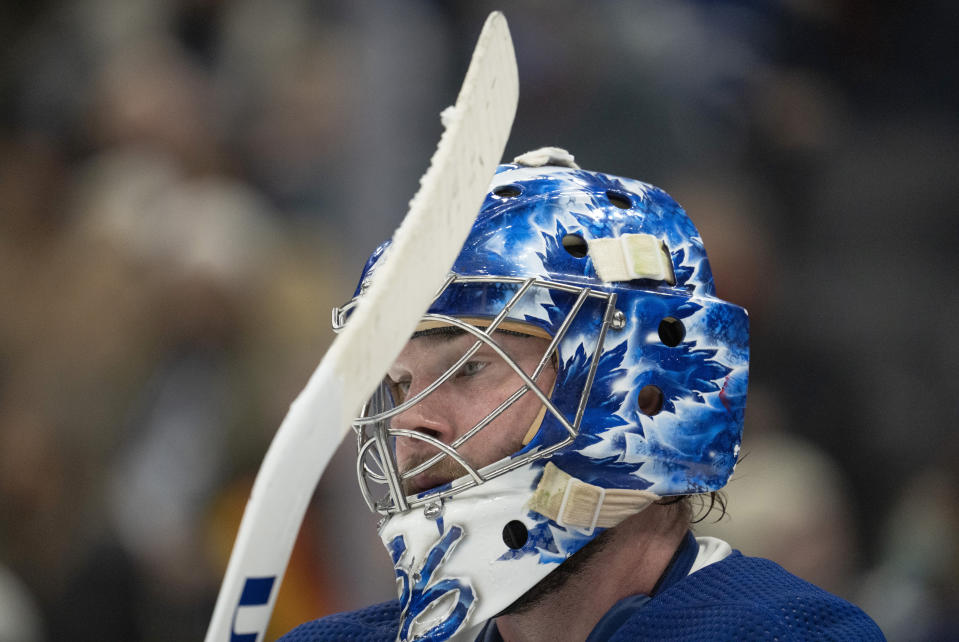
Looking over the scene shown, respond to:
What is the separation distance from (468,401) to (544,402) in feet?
0.46

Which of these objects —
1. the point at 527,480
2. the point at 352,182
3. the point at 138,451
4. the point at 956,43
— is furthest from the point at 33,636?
the point at 956,43

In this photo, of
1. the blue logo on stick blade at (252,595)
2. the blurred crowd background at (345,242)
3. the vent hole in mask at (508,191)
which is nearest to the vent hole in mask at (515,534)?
the vent hole in mask at (508,191)

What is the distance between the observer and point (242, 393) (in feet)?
9.69

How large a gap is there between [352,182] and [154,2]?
918mm

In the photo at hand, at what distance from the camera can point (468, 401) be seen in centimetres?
150

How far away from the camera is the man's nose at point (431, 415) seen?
1.49 metres

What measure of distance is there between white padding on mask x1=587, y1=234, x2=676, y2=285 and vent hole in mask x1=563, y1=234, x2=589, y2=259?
13 mm

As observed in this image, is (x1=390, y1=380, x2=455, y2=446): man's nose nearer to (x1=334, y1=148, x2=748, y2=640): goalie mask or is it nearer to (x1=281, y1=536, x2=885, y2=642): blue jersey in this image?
(x1=334, y1=148, x2=748, y2=640): goalie mask

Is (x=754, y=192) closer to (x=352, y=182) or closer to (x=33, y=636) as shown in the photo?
(x=352, y=182)

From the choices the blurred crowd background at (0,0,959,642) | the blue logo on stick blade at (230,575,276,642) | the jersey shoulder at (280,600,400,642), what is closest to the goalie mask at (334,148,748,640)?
the jersey shoulder at (280,600,400,642)

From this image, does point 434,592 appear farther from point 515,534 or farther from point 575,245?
point 575,245

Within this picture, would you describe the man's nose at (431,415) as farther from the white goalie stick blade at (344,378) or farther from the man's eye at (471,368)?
the white goalie stick blade at (344,378)

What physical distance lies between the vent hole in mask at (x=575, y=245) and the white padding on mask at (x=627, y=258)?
13 millimetres

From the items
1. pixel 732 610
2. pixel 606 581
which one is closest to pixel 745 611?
pixel 732 610
